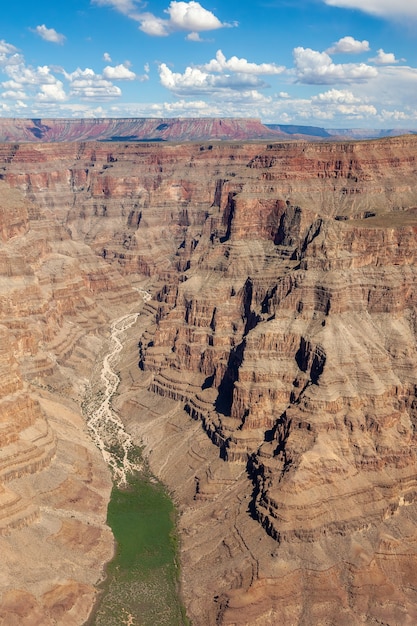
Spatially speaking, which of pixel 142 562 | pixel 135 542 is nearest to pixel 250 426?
pixel 135 542

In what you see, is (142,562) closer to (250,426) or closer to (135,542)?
(135,542)

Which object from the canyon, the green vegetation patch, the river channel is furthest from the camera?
the canyon

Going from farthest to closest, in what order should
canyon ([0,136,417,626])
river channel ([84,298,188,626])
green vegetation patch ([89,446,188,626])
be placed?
canyon ([0,136,417,626]) → river channel ([84,298,188,626]) → green vegetation patch ([89,446,188,626])

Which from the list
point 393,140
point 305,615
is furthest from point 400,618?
point 393,140

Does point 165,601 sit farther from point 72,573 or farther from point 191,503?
point 191,503

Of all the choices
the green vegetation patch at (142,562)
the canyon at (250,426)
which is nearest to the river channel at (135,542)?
the green vegetation patch at (142,562)

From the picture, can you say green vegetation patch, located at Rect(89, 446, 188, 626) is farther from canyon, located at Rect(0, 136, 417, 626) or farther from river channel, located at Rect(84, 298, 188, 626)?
canyon, located at Rect(0, 136, 417, 626)

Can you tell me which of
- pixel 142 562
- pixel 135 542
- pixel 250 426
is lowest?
pixel 135 542

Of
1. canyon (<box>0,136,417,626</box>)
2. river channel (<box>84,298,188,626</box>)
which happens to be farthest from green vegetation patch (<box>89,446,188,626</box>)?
canyon (<box>0,136,417,626</box>)
